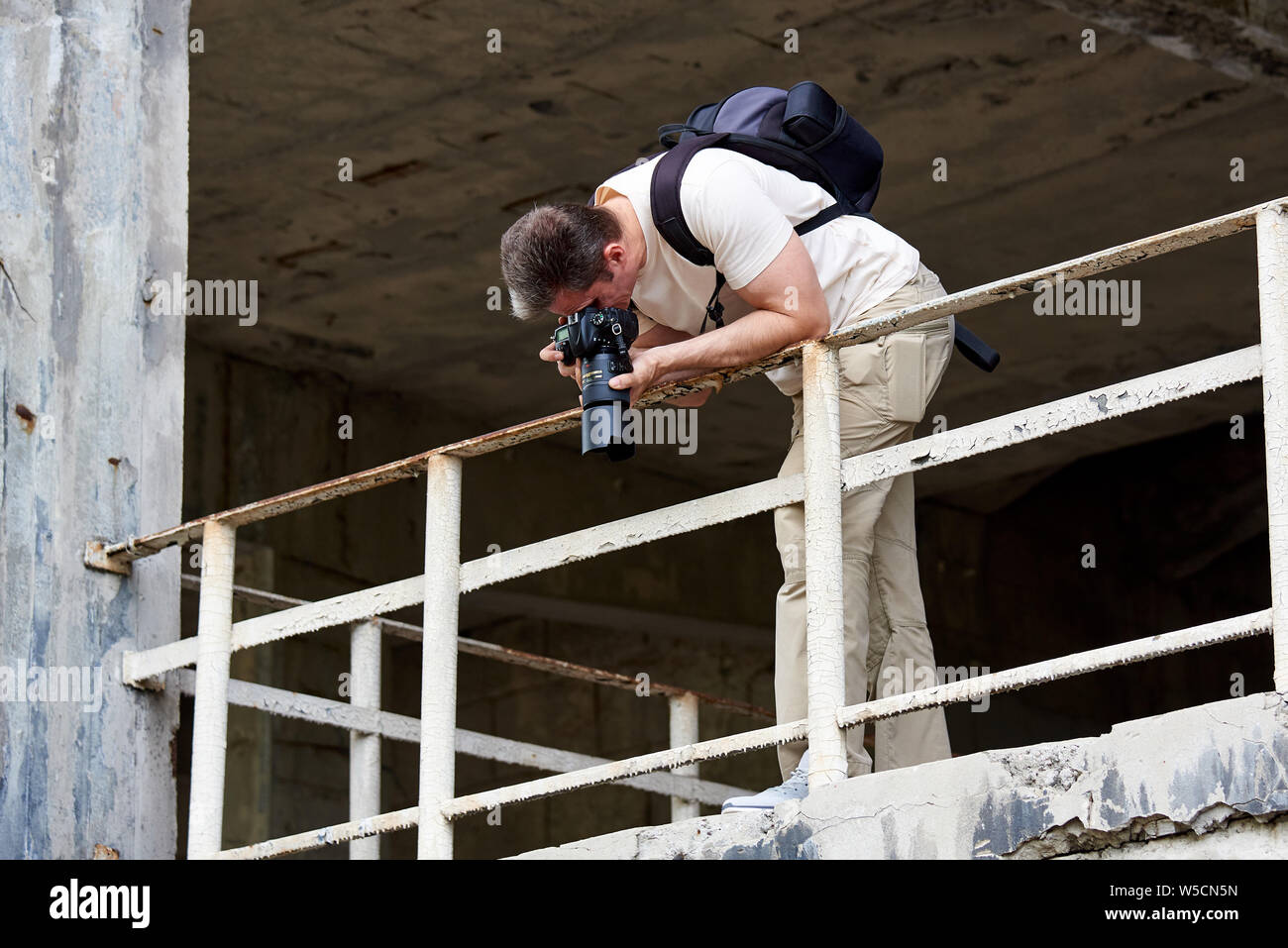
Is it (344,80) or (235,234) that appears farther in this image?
(235,234)

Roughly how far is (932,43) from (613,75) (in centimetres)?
147

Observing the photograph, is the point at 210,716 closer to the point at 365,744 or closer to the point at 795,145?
the point at 365,744

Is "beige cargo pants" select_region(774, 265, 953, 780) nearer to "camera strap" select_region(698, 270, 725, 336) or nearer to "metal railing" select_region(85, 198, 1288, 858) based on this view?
"metal railing" select_region(85, 198, 1288, 858)

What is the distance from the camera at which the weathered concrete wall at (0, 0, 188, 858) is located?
529 centimetres

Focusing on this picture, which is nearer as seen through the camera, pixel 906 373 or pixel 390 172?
pixel 906 373

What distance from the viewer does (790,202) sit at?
15.3ft

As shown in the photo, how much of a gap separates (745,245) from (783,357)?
264 mm

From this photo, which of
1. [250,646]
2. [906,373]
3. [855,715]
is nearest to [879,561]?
[906,373]

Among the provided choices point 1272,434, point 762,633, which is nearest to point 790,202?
point 1272,434

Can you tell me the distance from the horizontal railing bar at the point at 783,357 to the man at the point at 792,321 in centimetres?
5

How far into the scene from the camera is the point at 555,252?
439 cm

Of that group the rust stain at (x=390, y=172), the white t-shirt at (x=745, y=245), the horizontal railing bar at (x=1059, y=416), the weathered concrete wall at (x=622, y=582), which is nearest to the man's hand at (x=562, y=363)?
the white t-shirt at (x=745, y=245)

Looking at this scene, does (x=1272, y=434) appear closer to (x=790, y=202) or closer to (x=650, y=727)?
(x=790, y=202)

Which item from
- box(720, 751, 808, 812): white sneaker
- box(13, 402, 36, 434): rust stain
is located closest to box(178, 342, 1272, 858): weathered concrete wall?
box(13, 402, 36, 434): rust stain
